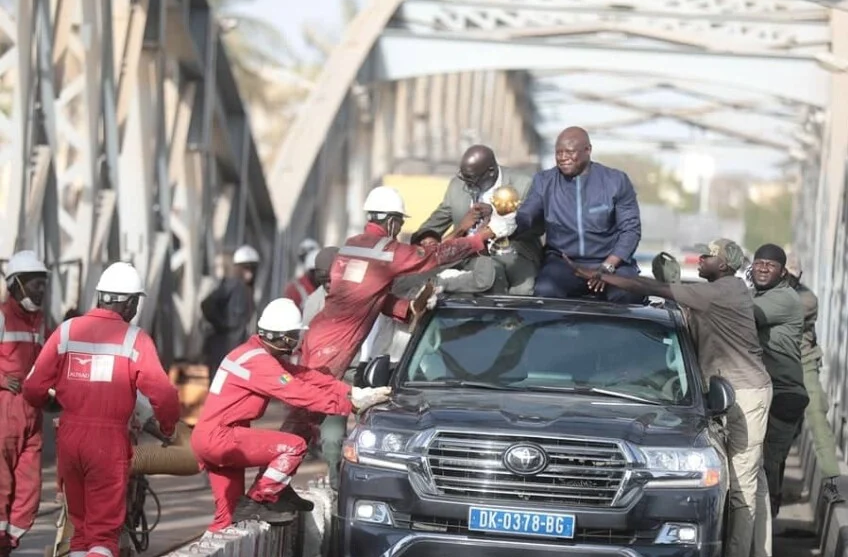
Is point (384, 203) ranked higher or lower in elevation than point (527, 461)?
higher

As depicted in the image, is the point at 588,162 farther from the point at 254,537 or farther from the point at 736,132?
the point at 736,132

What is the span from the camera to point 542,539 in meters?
10.2

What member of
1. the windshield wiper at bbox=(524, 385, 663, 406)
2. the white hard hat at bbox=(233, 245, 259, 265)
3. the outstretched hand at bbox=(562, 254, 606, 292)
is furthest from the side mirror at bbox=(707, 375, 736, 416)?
the white hard hat at bbox=(233, 245, 259, 265)

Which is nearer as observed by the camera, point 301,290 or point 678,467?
point 678,467

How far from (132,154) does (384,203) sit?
35.0 feet

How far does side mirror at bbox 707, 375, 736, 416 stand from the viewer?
35.4 feet

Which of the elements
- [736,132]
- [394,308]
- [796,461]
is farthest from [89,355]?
[736,132]

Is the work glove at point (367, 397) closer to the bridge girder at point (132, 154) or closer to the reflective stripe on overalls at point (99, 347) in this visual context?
the reflective stripe on overalls at point (99, 347)

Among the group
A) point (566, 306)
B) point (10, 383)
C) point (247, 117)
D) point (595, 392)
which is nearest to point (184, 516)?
point (10, 383)

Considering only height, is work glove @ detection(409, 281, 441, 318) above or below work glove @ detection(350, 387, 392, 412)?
above

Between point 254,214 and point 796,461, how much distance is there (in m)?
10.5

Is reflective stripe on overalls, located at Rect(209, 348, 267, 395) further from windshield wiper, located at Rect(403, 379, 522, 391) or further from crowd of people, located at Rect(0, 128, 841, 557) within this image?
windshield wiper, located at Rect(403, 379, 522, 391)

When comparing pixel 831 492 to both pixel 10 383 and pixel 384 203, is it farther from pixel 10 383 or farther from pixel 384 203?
pixel 10 383

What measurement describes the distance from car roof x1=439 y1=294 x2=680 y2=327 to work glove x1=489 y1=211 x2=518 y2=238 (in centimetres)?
60
